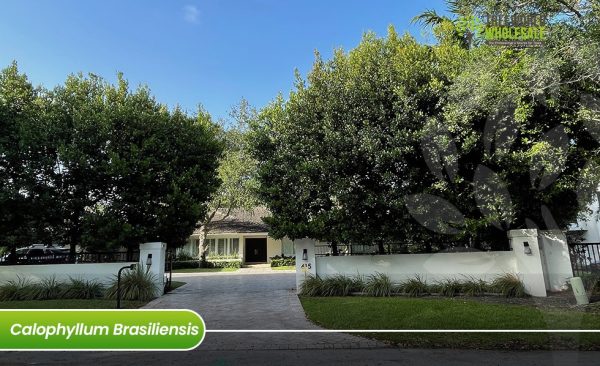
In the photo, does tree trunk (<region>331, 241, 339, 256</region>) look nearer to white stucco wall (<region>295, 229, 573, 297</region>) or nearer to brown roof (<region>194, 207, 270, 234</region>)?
white stucco wall (<region>295, 229, 573, 297</region>)

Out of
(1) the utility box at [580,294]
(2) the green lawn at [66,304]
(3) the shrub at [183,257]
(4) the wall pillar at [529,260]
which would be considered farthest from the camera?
(3) the shrub at [183,257]

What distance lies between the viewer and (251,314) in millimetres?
9523

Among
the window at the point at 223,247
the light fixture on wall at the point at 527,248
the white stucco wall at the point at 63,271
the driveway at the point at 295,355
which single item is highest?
the window at the point at 223,247

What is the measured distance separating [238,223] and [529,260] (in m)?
24.2

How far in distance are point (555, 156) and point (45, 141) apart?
14.0m

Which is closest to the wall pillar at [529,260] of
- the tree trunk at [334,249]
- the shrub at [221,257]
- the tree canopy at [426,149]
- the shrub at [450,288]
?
the tree canopy at [426,149]

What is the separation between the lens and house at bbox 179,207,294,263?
30656 mm

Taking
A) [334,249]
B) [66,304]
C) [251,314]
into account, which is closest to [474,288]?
[334,249]

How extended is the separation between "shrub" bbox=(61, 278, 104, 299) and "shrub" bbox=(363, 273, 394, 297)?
7.70m

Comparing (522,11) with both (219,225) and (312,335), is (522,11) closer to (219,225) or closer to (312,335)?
(312,335)

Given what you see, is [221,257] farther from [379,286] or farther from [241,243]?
[379,286]

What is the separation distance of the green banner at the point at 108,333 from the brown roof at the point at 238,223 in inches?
906

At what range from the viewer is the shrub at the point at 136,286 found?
11.3 meters

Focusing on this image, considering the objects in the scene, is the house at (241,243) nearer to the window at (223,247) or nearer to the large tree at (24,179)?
the window at (223,247)
